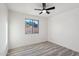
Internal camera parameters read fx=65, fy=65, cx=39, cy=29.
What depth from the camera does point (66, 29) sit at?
4.01 m

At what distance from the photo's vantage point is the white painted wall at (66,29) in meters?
3.48

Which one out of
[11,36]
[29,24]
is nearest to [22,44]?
[11,36]

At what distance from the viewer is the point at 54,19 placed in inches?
203

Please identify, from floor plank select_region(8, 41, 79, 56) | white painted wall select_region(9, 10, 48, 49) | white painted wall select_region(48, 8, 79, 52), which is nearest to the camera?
floor plank select_region(8, 41, 79, 56)

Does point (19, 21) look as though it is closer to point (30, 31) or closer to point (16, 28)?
point (16, 28)

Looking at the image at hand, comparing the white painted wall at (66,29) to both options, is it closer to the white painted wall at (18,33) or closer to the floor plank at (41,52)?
the floor plank at (41,52)

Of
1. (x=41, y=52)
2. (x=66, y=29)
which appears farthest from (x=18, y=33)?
(x=66, y=29)

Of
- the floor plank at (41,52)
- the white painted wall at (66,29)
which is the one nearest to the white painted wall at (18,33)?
the floor plank at (41,52)

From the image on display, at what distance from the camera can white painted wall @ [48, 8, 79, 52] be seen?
3.48 m

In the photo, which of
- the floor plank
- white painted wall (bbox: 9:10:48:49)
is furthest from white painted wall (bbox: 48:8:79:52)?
white painted wall (bbox: 9:10:48:49)

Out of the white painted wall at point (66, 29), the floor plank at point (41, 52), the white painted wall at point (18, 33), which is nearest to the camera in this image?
the floor plank at point (41, 52)

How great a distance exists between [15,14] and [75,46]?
3.93 meters

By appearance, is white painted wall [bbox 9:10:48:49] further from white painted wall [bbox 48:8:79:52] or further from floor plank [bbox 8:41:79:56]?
white painted wall [bbox 48:8:79:52]

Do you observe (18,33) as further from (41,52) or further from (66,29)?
(66,29)
